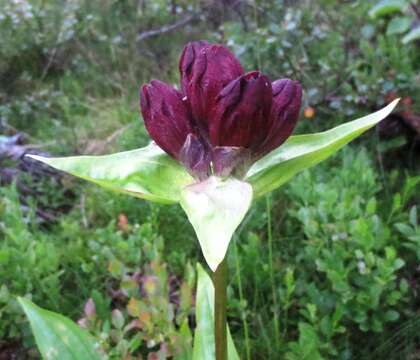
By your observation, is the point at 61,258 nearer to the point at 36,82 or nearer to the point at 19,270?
the point at 19,270

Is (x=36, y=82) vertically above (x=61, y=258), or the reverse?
(x=36, y=82)

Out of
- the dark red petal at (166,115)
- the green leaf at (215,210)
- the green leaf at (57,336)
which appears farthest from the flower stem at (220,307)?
the green leaf at (57,336)

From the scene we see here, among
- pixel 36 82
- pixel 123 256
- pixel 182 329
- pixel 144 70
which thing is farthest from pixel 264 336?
pixel 36 82

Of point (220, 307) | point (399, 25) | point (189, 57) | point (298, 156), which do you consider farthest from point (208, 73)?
point (399, 25)

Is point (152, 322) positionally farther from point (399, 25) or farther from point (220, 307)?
point (399, 25)

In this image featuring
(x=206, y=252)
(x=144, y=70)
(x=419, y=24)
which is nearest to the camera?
(x=206, y=252)

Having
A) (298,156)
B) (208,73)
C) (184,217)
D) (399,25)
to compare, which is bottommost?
(184,217)

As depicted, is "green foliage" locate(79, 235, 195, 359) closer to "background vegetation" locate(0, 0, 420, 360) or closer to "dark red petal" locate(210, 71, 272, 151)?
"background vegetation" locate(0, 0, 420, 360)
